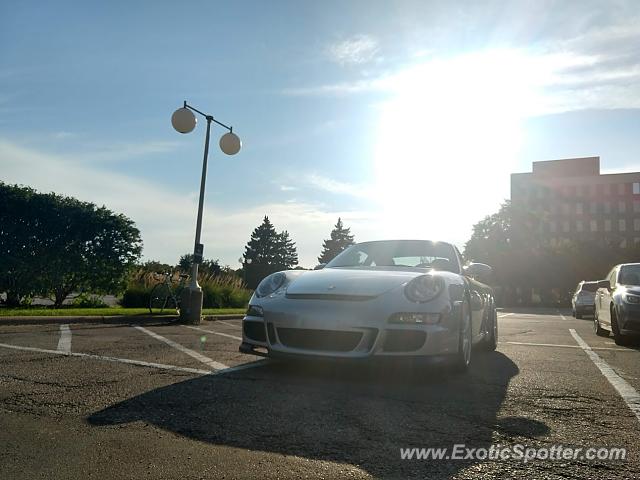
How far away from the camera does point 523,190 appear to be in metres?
89.3

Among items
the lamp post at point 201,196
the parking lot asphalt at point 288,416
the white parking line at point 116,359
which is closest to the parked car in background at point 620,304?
the parking lot asphalt at point 288,416

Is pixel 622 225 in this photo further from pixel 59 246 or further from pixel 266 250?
pixel 59 246

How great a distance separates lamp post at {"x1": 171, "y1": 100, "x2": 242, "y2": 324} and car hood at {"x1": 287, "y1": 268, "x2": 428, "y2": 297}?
20.8 ft

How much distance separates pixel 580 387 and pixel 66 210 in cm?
1464

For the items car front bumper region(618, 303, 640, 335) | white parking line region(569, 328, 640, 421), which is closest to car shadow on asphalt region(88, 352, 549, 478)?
white parking line region(569, 328, 640, 421)

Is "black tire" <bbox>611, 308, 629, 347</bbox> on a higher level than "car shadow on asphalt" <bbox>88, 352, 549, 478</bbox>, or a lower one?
higher

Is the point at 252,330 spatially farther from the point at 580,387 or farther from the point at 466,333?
the point at 580,387

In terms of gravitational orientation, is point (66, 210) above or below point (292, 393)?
above

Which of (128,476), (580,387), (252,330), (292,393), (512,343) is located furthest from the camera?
(512,343)

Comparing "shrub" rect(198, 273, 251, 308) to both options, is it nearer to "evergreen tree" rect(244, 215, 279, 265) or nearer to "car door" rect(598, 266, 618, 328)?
"car door" rect(598, 266, 618, 328)

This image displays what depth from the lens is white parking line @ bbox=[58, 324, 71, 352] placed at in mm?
5918

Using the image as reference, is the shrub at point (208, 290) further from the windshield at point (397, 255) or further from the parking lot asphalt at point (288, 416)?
the parking lot asphalt at point (288, 416)

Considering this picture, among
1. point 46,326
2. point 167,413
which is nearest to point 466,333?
point 167,413

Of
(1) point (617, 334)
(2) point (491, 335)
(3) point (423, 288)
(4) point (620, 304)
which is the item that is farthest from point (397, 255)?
(1) point (617, 334)
